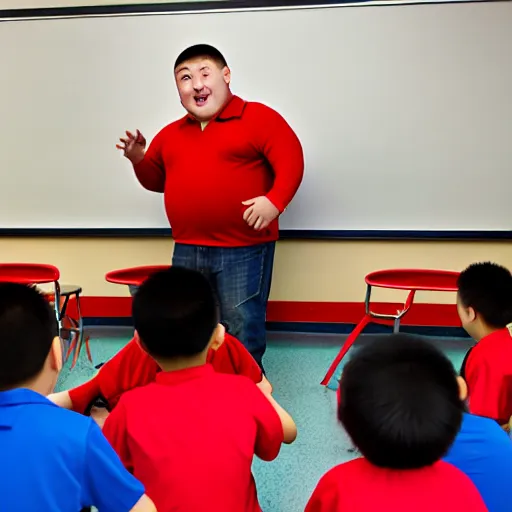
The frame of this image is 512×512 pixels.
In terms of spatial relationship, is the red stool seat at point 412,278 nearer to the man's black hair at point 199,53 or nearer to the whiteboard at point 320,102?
the whiteboard at point 320,102

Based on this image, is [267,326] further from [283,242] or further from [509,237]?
[509,237]

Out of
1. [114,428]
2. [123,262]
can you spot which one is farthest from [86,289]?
[114,428]

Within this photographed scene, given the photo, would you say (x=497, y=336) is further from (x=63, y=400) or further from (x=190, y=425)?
(x=63, y=400)

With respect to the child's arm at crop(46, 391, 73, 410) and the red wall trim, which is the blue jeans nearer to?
the red wall trim

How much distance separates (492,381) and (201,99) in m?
1.29

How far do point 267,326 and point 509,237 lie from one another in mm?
1264

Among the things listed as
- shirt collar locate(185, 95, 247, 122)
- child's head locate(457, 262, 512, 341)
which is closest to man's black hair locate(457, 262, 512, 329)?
child's head locate(457, 262, 512, 341)

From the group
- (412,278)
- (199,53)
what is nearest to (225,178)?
(199,53)

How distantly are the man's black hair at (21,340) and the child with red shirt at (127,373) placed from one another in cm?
23

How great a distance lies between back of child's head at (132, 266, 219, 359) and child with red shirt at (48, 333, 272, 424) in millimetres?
115

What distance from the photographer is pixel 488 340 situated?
3.96ft

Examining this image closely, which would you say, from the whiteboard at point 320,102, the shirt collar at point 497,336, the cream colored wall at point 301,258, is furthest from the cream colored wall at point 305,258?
the shirt collar at point 497,336

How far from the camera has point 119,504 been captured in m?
0.71

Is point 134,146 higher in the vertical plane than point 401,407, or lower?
higher
